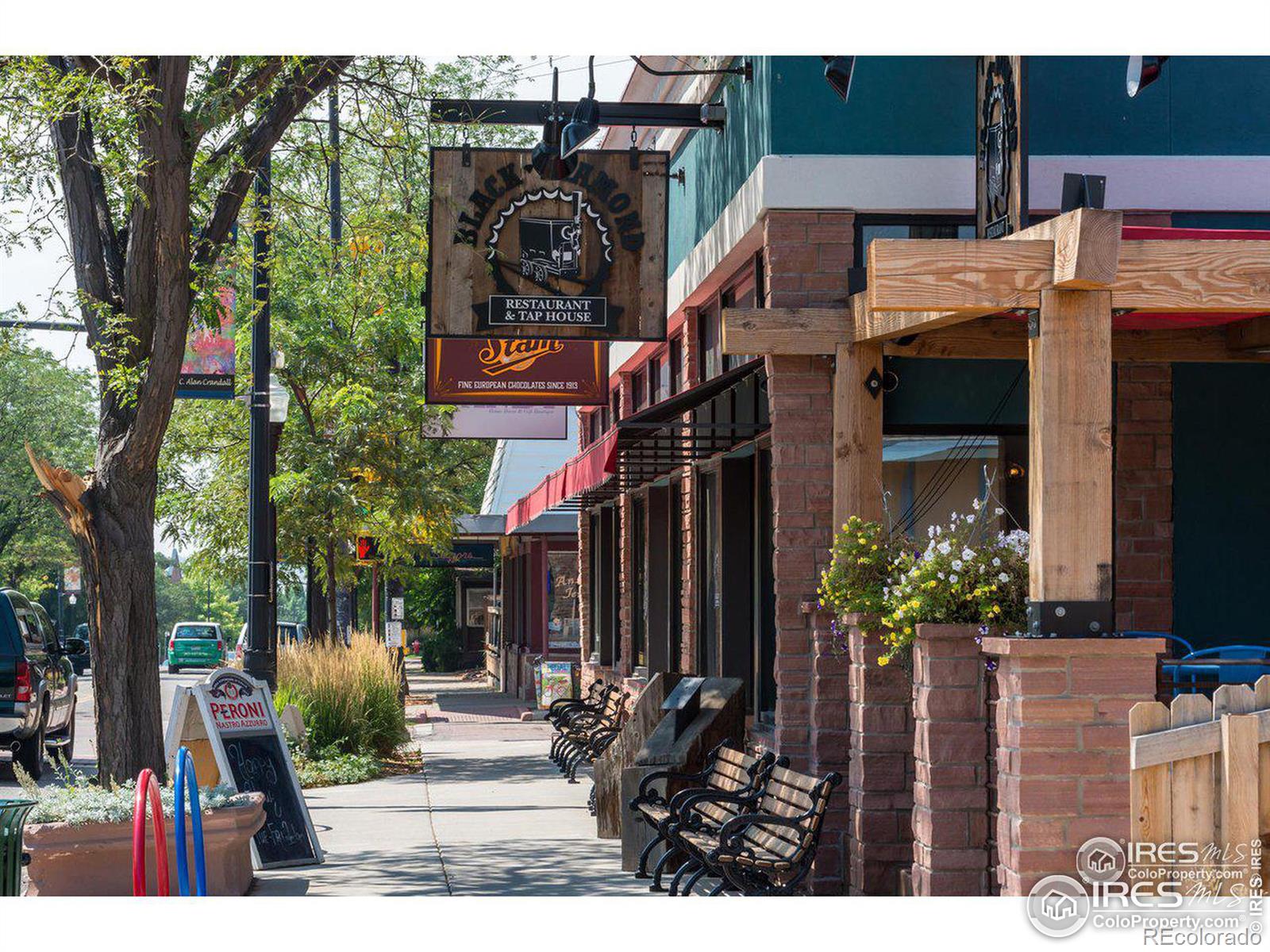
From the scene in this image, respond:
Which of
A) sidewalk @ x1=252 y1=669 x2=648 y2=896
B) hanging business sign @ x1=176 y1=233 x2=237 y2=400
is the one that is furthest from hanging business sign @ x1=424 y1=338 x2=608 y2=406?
sidewalk @ x1=252 y1=669 x2=648 y2=896

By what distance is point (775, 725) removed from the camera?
11016 millimetres

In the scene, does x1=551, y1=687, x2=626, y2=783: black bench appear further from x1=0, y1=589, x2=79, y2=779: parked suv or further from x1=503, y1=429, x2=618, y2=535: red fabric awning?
x1=0, y1=589, x2=79, y2=779: parked suv

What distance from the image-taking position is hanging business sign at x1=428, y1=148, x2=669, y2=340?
473 inches

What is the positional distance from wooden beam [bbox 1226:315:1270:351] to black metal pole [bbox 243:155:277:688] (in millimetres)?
7866

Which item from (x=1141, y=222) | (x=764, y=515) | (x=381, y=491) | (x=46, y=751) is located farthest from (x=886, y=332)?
(x=381, y=491)

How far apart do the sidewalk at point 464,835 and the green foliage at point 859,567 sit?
7.11 feet

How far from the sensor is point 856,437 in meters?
10.3

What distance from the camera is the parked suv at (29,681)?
16734 mm

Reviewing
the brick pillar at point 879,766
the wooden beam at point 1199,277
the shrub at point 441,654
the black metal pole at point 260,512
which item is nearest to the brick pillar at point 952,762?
the brick pillar at point 879,766

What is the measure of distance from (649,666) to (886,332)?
8598 millimetres

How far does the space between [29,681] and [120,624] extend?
294 inches

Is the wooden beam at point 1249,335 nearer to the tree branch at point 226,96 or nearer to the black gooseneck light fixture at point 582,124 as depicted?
the black gooseneck light fixture at point 582,124

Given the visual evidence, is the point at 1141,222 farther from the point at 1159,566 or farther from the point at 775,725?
the point at 775,725

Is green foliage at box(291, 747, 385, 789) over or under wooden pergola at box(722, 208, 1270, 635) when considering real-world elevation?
under
